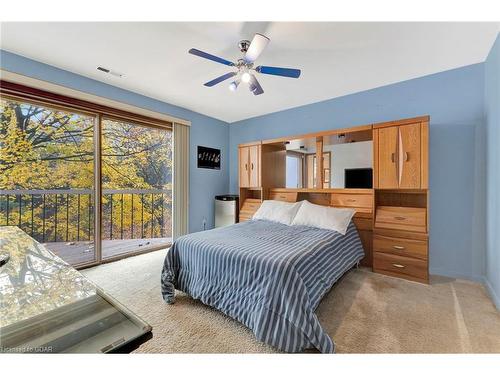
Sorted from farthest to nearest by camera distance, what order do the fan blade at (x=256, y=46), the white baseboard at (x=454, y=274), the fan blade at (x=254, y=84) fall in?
the white baseboard at (x=454, y=274) → the fan blade at (x=254, y=84) → the fan blade at (x=256, y=46)

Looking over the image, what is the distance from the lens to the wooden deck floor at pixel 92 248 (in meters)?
3.09

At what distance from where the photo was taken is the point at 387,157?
8.99 feet

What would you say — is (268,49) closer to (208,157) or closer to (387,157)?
(387,157)

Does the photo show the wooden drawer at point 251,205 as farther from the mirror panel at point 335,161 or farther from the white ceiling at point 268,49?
the white ceiling at point 268,49

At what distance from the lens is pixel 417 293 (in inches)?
88.7

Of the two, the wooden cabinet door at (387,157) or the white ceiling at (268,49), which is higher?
the white ceiling at (268,49)

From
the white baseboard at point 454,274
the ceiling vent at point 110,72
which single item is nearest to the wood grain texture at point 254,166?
the ceiling vent at point 110,72

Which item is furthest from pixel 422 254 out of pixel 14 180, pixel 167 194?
pixel 14 180

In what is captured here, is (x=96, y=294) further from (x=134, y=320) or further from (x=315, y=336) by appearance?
(x=315, y=336)

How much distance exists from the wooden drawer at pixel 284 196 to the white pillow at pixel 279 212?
447mm

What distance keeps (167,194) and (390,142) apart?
3646 mm

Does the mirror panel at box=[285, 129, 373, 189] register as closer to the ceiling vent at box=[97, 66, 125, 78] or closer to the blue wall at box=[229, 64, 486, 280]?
the blue wall at box=[229, 64, 486, 280]

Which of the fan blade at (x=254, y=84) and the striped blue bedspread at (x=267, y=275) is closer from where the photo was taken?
the striped blue bedspread at (x=267, y=275)

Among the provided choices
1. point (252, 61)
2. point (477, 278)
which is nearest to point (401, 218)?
point (477, 278)
